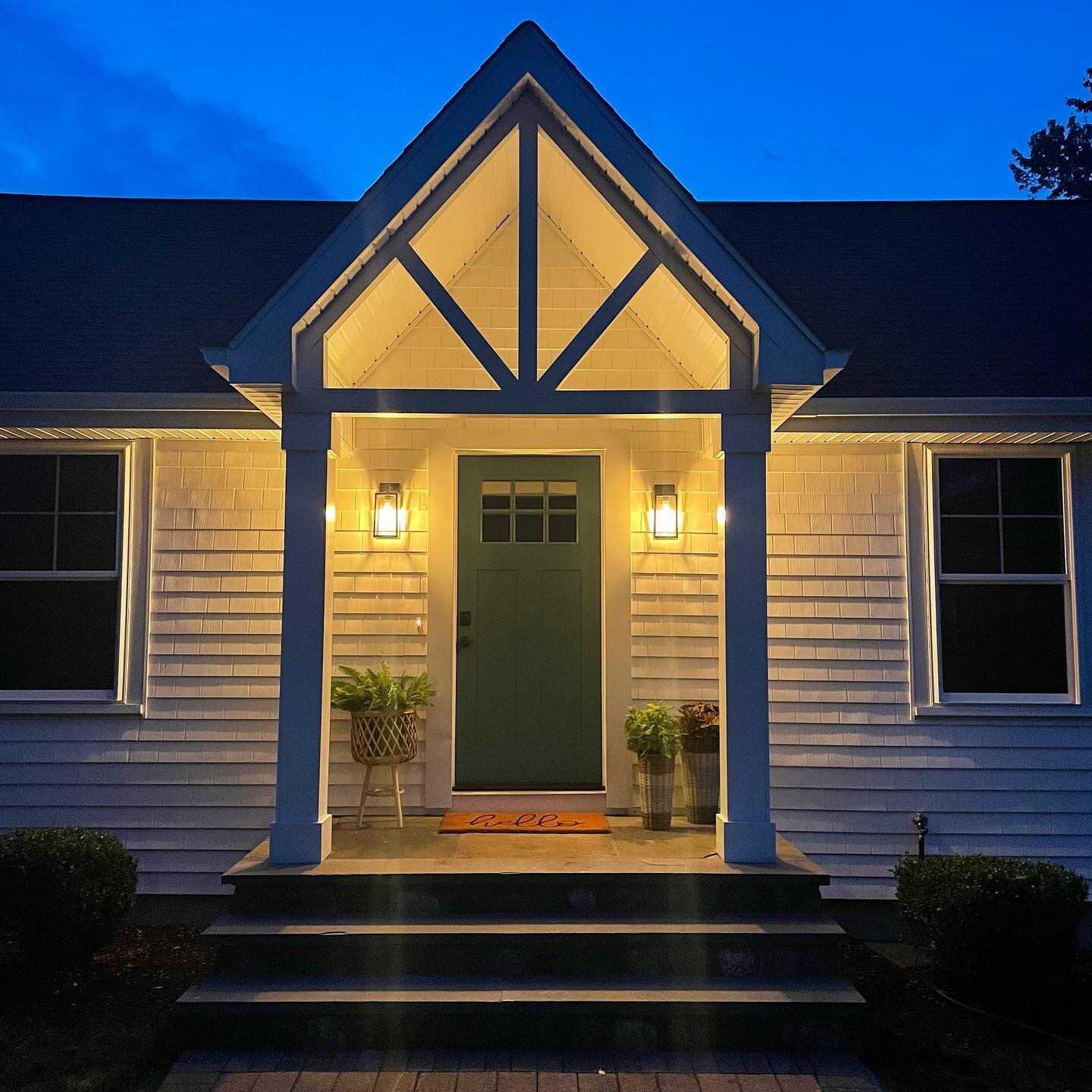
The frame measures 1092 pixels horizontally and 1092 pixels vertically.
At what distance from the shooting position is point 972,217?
753 cm

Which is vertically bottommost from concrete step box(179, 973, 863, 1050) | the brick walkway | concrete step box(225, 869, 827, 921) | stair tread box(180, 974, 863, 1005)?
the brick walkway

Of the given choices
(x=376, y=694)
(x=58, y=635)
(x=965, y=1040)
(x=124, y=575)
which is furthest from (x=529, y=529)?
(x=965, y=1040)

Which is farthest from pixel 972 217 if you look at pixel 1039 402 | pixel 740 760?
pixel 740 760

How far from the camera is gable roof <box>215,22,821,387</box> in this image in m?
4.57

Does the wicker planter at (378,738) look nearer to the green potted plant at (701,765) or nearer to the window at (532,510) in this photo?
the window at (532,510)

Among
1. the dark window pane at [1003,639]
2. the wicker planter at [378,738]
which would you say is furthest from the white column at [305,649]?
the dark window pane at [1003,639]

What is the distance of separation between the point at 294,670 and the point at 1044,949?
362 cm

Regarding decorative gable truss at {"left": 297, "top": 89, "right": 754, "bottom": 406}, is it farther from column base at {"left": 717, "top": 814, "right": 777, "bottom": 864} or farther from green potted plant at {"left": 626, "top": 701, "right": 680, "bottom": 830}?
column base at {"left": 717, "top": 814, "right": 777, "bottom": 864}

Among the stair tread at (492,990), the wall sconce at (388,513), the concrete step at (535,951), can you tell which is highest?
the wall sconce at (388,513)

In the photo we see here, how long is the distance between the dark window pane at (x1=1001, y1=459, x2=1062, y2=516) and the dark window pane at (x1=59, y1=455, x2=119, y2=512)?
5326 millimetres

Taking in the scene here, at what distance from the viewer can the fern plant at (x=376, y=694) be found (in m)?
5.49

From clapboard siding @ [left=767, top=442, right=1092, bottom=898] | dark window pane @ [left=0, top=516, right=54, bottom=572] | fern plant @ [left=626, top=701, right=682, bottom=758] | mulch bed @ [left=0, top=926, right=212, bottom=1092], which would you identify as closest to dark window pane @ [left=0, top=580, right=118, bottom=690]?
dark window pane @ [left=0, top=516, right=54, bottom=572]

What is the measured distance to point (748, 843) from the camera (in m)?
4.63

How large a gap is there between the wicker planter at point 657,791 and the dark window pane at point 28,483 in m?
3.81
